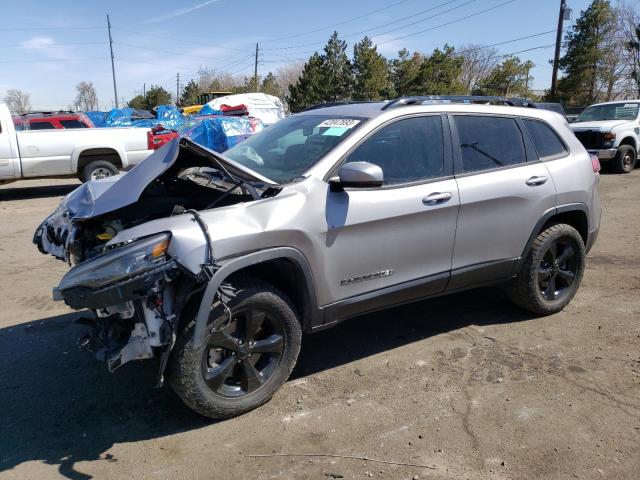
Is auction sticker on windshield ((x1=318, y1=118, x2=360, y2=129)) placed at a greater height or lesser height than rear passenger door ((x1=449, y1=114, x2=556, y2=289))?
greater

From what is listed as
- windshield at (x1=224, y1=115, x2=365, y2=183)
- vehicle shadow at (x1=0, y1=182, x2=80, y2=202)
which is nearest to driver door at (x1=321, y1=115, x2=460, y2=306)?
windshield at (x1=224, y1=115, x2=365, y2=183)

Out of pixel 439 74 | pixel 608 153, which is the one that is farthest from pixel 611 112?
pixel 439 74

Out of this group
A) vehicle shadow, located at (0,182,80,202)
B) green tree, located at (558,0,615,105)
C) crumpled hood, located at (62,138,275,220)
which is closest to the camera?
crumpled hood, located at (62,138,275,220)

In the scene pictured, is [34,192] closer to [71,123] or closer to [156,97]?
[71,123]

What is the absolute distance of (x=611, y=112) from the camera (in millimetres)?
15414

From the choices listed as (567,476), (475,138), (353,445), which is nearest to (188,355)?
(353,445)

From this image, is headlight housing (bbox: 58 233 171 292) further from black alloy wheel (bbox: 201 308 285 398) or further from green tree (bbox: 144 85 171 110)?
green tree (bbox: 144 85 171 110)

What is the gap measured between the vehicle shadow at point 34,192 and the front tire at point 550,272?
11580mm

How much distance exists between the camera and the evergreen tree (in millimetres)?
42406

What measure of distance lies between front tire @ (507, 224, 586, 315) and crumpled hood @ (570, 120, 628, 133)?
1127 centimetres

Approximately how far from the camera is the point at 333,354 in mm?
4094

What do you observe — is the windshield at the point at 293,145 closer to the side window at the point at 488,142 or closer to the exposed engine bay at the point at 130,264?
the exposed engine bay at the point at 130,264

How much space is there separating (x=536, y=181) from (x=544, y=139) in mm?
515

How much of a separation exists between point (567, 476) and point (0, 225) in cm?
936
